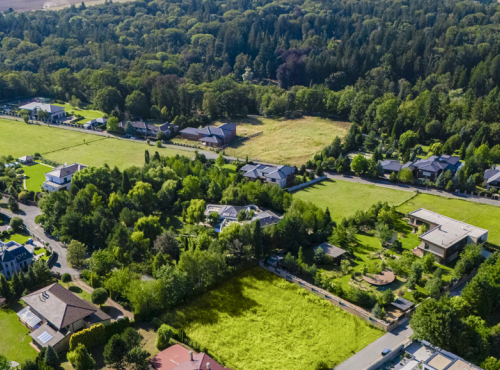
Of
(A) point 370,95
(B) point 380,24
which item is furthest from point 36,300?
(B) point 380,24

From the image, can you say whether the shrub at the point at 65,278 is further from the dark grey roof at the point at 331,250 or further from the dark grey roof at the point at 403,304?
the dark grey roof at the point at 403,304

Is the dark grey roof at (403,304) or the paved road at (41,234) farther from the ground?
the dark grey roof at (403,304)

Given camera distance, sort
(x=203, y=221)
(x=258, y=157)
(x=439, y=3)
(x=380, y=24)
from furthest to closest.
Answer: (x=439, y=3) < (x=380, y=24) < (x=258, y=157) < (x=203, y=221)

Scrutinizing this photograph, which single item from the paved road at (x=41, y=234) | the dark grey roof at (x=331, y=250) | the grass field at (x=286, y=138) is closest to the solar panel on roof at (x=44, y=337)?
the paved road at (x=41, y=234)

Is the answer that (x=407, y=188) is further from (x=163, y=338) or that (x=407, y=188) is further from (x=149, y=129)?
(x=149, y=129)

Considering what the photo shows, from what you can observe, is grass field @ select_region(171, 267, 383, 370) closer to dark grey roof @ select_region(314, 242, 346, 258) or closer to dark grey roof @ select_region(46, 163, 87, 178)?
dark grey roof @ select_region(314, 242, 346, 258)

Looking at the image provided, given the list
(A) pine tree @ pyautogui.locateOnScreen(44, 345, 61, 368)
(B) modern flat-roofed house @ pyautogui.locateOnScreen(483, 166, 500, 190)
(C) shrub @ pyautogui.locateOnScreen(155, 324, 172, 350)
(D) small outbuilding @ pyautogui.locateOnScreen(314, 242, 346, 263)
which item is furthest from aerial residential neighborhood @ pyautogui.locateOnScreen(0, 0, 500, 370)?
(C) shrub @ pyautogui.locateOnScreen(155, 324, 172, 350)

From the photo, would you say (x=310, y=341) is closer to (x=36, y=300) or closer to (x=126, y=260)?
(x=126, y=260)
